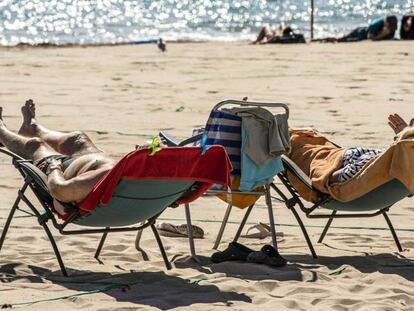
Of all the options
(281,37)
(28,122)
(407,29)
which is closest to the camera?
(28,122)

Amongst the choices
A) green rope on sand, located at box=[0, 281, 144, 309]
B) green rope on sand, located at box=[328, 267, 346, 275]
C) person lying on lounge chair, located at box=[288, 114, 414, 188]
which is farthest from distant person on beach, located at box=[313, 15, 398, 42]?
green rope on sand, located at box=[0, 281, 144, 309]

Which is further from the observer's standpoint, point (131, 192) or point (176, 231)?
point (176, 231)

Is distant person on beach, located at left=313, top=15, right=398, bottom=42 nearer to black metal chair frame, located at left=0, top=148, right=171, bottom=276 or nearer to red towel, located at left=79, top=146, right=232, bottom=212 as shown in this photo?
black metal chair frame, located at left=0, top=148, right=171, bottom=276

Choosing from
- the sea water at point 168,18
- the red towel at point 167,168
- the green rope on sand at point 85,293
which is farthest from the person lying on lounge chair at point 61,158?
the sea water at point 168,18

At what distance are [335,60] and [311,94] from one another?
4.39m

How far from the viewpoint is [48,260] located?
6145 millimetres

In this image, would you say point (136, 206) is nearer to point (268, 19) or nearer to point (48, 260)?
point (48, 260)

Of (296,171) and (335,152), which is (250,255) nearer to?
(296,171)

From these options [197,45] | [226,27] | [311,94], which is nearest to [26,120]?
[311,94]

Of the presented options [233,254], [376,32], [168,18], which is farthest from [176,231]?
[168,18]

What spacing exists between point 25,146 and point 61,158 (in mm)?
339

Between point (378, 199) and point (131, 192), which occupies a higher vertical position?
point (131, 192)

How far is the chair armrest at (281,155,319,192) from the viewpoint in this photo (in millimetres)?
6293

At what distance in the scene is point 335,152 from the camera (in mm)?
6461
